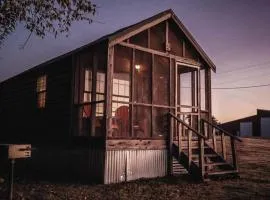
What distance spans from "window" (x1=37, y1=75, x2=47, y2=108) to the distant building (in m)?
42.4

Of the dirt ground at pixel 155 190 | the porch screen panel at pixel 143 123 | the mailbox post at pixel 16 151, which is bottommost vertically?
the dirt ground at pixel 155 190

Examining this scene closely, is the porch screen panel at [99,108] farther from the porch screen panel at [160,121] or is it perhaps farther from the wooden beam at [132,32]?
the wooden beam at [132,32]

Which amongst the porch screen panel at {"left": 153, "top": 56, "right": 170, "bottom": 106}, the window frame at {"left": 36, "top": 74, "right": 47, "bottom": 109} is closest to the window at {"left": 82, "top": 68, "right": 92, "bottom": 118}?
the window frame at {"left": 36, "top": 74, "right": 47, "bottom": 109}

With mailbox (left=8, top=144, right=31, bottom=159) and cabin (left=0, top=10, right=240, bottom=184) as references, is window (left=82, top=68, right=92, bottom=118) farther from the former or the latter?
mailbox (left=8, top=144, right=31, bottom=159)

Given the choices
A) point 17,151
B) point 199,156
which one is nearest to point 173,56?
point 199,156

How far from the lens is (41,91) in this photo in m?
15.3

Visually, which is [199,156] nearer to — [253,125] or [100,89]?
[100,89]

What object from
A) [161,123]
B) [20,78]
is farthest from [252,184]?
[20,78]

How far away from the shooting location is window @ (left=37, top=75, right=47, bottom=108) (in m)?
15.1

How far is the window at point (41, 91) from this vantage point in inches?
596

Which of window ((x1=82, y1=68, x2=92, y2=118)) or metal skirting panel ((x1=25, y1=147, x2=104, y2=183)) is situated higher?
window ((x1=82, y1=68, x2=92, y2=118))

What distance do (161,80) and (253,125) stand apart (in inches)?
1718

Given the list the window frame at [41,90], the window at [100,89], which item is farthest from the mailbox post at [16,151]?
the window frame at [41,90]

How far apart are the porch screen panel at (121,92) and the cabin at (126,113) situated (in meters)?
0.04
